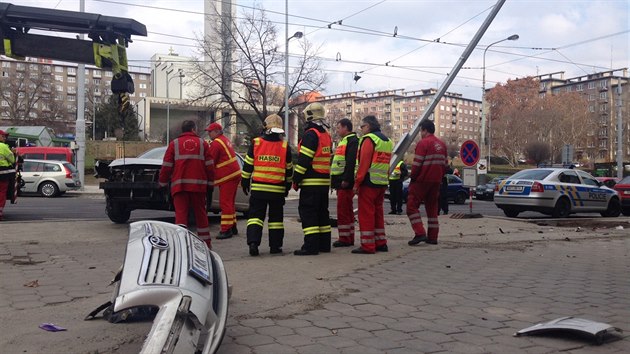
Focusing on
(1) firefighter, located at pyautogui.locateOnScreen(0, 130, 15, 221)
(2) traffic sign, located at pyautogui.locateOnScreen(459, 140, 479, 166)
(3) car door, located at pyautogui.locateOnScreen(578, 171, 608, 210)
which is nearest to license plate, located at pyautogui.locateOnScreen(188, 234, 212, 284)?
(1) firefighter, located at pyautogui.locateOnScreen(0, 130, 15, 221)

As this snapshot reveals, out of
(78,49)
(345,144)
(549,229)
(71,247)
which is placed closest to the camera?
(345,144)

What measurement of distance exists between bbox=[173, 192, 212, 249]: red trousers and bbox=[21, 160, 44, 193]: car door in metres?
19.2

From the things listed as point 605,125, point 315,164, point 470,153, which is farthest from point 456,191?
point 605,125

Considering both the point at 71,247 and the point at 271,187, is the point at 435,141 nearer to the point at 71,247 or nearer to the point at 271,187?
the point at 271,187

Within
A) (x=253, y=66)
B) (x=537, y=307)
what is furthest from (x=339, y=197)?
(x=253, y=66)

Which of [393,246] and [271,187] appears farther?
[393,246]

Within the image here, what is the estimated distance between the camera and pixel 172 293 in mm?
3080

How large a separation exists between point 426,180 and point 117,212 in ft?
19.4

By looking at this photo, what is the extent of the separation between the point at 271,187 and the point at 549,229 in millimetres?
7844

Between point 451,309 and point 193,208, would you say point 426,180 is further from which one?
point 451,309

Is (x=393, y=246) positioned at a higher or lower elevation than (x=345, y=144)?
lower

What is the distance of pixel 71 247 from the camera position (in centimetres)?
831

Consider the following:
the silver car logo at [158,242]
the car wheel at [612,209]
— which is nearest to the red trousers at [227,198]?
the silver car logo at [158,242]

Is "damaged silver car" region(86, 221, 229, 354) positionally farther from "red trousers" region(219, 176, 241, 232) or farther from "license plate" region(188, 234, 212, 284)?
"red trousers" region(219, 176, 241, 232)
